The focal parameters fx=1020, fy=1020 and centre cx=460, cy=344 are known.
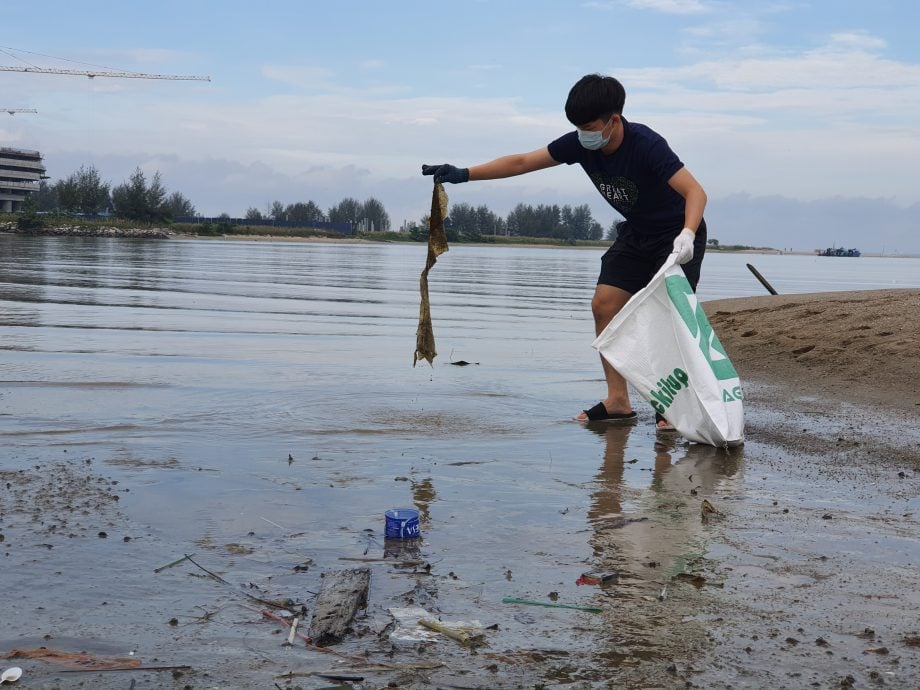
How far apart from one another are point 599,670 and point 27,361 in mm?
7152

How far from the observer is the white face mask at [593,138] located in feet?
19.1

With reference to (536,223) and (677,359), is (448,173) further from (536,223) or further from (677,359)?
(536,223)

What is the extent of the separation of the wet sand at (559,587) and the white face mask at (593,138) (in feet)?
6.18

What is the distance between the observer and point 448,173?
6504mm

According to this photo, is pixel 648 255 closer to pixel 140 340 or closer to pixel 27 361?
pixel 27 361

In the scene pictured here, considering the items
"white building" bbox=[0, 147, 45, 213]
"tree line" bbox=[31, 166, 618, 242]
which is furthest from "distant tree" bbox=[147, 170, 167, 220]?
"white building" bbox=[0, 147, 45, 213]

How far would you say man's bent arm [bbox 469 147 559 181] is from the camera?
21.1 feet

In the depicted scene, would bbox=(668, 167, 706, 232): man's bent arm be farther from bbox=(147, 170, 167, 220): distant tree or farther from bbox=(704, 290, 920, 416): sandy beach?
bbox=(147, 170, 167, 220): distant tree

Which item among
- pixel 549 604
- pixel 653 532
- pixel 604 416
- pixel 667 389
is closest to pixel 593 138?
pixel 667 389

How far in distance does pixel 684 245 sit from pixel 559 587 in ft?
9.91

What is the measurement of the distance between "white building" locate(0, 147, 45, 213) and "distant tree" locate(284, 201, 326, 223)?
4556cm

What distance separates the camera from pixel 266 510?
4012mm

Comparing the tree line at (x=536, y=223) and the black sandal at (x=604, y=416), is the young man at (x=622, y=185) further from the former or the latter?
the tree line at (x=536, y=223)

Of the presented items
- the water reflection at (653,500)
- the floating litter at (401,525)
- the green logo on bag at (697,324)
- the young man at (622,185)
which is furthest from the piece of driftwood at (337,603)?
the young man at (622,185)
